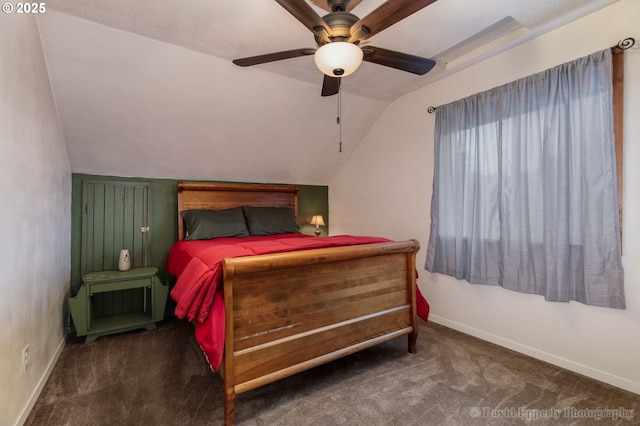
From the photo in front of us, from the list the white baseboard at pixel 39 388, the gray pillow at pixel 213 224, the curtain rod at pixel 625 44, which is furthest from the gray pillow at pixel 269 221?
the curtain rod at pixel 625 44

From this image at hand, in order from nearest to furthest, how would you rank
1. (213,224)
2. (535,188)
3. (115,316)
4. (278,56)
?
(278,56) → (535,188) → (115,316) → (213,224)

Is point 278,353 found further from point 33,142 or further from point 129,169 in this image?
point 129,169

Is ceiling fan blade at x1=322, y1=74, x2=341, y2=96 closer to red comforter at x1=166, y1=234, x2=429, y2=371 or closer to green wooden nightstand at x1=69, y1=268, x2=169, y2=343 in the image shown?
red comforter at x1=166, y1=234, x2=429, y2=371

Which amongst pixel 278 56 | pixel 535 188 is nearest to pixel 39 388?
pixel 278 56

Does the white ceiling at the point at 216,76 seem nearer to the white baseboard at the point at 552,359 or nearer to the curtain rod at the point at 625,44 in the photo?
the curtain rod at the point at 625,44

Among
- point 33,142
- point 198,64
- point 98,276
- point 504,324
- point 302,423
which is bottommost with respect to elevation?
point 302,423

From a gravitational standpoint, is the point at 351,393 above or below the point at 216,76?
below

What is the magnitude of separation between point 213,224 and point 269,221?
678 millimetres

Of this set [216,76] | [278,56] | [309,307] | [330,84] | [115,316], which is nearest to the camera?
[278,56]

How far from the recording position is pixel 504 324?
96.1 inches

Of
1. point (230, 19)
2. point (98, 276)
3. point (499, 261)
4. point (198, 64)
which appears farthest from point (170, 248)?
point (499, 261)

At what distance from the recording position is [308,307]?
5.98 feet

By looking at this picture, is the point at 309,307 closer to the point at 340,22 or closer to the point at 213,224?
the point at 340,22

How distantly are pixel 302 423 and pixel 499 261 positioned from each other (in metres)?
1.95
